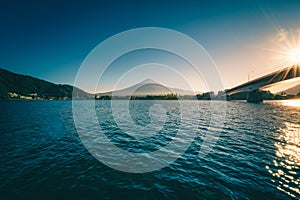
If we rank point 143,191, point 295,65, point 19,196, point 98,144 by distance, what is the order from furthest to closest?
1. point 295,65
2. point 98,144
3. point 143,191
4. point 19,196

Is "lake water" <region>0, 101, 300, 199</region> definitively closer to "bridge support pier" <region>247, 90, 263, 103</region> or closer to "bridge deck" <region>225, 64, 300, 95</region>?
"bridge deck" <region>225, 64, 300, 95</region>

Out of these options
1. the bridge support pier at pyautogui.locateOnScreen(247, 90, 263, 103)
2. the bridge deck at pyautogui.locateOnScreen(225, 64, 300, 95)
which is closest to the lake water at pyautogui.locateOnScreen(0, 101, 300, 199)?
the bridge deck at pyautogui.locateOnScreen(225, 64, 300, 95)

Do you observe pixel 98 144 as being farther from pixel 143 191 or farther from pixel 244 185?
pixel 244 185

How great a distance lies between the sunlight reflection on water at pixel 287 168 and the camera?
8.20 metres

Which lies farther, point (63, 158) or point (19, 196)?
point (63, 158)

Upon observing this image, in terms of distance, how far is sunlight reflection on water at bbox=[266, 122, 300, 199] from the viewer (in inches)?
323

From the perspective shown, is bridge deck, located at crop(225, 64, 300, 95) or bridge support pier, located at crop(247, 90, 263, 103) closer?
bridge deck, located at crop(225, 64, 300, 95)

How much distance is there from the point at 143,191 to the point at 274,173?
9.99 meters

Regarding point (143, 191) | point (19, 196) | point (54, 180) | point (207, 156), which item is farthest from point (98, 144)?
point (207, 156)

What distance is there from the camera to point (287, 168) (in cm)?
1061

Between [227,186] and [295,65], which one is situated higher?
[295,65]

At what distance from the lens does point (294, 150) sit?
14477 mm

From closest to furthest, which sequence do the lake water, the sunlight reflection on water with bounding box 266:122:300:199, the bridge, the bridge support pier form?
the lake water < the sunlight reflection on water with bounding box 266:122:300:199 < the bridge < the bridge support pier

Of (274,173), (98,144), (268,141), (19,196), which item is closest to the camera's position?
(19,196)
